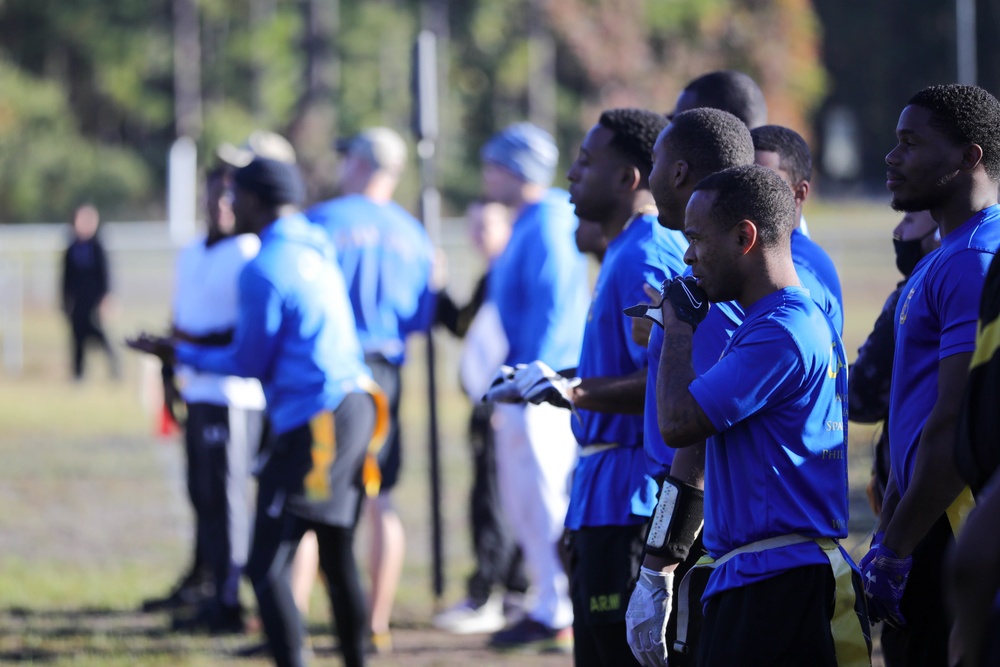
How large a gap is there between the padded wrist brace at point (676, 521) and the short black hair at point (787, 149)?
3.82 ft

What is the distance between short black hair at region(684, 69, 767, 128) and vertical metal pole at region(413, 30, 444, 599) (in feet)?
10.4

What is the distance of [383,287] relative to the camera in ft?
22.6

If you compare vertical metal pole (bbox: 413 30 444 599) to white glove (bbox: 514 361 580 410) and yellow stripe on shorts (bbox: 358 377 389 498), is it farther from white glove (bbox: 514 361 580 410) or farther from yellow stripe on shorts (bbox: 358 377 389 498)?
white glove (bbox: 514 361 580 410)

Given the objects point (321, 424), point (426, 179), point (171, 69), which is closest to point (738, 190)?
point (321, 424)

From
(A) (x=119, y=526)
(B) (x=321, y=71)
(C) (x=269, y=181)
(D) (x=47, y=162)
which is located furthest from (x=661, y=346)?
(D) (x=47, y=162)

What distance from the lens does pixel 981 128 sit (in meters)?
A: 3.37

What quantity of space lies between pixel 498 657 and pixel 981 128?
13.0 ft

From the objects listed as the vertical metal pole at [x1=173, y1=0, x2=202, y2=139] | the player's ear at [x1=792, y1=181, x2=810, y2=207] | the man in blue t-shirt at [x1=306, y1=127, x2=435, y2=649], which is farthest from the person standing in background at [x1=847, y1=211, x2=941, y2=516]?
the vertical metal pole at [x1=173, y1=0, x2=202, y2=139]

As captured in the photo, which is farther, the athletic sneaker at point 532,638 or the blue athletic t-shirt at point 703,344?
the athletic sneaker at point 532,638

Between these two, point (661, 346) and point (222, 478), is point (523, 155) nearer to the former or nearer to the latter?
point (222, 478)

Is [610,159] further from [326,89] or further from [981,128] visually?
[326,89]

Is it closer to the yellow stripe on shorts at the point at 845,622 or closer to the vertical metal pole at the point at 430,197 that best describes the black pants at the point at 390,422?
the vertical metal pole at the point at 430,197

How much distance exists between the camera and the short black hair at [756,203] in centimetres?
317

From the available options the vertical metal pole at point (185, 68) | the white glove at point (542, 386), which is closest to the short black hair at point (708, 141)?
the white glove at point (542, 386)
